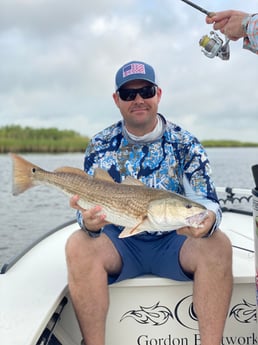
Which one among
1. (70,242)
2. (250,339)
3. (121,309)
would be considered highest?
(70,242)

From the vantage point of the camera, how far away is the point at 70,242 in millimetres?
2658

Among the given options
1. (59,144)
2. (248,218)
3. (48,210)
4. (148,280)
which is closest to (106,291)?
(148,280)

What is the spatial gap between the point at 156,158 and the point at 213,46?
2.88 feet

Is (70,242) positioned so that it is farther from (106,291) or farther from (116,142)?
(116,142)

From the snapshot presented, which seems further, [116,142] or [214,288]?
[116,142]

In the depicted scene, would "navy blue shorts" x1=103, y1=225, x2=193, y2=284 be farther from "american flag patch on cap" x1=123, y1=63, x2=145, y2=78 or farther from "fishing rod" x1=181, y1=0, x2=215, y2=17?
"fishing rod" x1=181, y1=0, x2=215, y2=17

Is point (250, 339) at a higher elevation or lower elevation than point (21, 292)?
lower

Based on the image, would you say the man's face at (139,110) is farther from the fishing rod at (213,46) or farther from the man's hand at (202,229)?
the man's hand at (202,229)

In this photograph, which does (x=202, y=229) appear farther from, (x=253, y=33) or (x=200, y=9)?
(x=200, y=9)

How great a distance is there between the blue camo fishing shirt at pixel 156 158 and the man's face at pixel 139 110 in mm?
140

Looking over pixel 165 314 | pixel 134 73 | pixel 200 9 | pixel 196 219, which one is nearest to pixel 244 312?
pixel 165 314

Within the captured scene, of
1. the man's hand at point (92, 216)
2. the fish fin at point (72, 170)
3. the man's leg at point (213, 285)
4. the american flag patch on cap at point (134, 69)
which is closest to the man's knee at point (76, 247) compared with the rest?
the man's hand at point (92, 216)

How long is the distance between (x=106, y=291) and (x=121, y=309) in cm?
37

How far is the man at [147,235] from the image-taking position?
8.35 ft
